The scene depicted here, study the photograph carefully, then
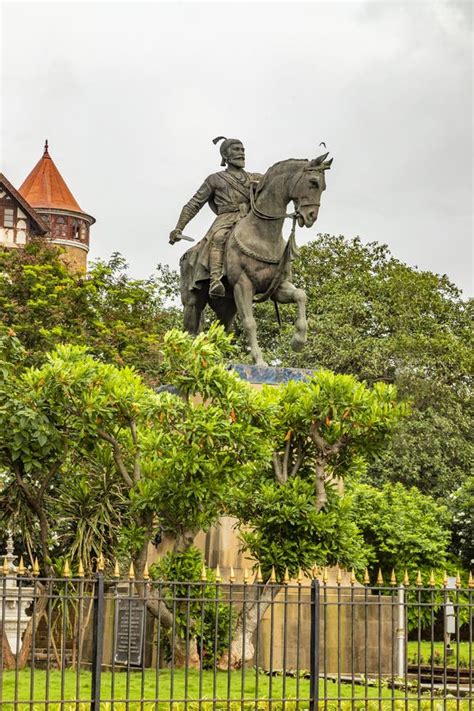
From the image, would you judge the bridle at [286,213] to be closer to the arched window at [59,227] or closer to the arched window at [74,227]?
the arched window at [59,227]

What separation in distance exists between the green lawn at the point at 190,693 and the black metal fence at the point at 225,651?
2 centimetres

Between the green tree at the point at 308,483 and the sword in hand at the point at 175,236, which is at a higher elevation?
the sword in hand at the point at 175,236

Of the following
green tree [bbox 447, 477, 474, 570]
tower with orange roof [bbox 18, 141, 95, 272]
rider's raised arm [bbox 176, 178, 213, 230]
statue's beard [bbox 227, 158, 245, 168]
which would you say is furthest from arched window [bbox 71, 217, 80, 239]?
statue's beard [bbox 227, 158, 245, 168]

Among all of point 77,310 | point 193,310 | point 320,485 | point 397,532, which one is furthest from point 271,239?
point 77,310

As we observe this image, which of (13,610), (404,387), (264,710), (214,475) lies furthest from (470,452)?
(264,710)

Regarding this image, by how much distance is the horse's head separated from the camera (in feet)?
52.7

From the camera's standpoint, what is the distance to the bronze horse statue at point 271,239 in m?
16.1

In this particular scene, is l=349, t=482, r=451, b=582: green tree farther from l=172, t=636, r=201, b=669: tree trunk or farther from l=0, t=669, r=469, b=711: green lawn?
l=0, t=669, r=469, b=711: green lawn

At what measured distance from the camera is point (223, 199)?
1709 cm

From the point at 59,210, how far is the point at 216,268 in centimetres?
4632

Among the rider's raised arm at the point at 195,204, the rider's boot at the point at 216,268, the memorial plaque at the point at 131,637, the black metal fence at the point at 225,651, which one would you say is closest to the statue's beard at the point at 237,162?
the rider's raised arm at the point at 195,204

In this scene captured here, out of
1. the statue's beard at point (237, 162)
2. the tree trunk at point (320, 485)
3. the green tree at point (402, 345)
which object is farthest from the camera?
the green tree at point (402, 345)

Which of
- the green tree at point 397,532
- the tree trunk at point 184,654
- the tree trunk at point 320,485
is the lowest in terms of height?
the tree trunk at point 184,654

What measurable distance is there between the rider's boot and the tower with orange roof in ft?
146
